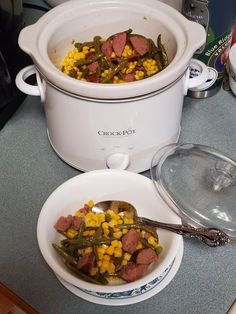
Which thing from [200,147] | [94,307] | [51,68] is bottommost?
[94,307]

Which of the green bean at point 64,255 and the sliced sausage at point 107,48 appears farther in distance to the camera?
the sliced sausage at point 107,48

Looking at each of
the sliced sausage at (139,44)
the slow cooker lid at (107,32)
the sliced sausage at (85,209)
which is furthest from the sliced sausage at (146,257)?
the sliced sausage at (139,44)

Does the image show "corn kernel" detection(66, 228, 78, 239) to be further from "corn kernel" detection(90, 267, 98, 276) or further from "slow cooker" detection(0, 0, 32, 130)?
"slow cooker" detection(0, 0, 32, 130)

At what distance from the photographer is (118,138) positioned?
0.62m

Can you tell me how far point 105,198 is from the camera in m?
0.64

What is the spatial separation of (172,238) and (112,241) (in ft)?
0.27

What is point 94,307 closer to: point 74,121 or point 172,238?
point 172,238

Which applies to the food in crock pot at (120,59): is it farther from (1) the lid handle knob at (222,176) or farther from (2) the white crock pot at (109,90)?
(1) the lid handle knob at (222,176)

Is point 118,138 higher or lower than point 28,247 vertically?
higher

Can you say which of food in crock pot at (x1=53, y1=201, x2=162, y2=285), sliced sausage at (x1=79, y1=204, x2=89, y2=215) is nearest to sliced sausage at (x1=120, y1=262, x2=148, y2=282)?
food in crock pot at (x1=53, y1=201, x2=162, y2=285)

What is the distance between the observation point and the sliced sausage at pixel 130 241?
575 mm

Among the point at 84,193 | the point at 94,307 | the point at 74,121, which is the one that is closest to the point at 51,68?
the point at 74,121

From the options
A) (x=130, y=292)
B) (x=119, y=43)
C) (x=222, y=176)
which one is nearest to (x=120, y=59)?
(x=119, y=43)

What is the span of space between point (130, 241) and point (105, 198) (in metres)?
0.09
